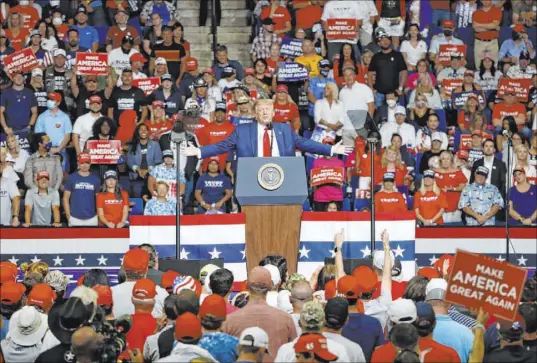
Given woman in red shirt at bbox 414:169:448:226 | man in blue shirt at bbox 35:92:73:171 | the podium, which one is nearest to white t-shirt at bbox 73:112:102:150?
man in blue shirt at bbox 35:92:73:171

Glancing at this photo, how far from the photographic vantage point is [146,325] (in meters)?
10.4

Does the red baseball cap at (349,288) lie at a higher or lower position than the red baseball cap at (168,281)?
higher

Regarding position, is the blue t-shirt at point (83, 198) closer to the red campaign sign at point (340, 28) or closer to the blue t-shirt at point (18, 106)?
the blue t-shirt at point (18, 106)

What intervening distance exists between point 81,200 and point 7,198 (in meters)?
1.17

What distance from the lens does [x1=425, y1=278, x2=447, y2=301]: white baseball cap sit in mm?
10586

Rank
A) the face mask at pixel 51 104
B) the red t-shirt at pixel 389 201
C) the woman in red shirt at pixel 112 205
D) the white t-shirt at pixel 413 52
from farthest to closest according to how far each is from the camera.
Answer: the white t-shirt at pixel 413 52 < the face mask at pixel 51 104 < the woman in red shirt at pixel 112 205 < the red t-shirt at pixel 389 201

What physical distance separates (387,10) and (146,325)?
1553 centimetres

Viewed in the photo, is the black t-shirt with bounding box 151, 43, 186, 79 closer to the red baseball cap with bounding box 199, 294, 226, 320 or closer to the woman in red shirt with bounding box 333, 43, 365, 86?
the woman in red shirt with bounding box 333, 43, 365, 86

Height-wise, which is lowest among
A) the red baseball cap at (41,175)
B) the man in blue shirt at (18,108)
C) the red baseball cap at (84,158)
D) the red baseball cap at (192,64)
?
the red baseball cap at (41,175)

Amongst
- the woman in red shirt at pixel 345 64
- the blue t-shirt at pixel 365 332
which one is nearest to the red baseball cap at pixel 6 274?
the blue t-shirt at pixel 365 332

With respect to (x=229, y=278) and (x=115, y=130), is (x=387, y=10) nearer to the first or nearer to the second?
(x=115, y=130)

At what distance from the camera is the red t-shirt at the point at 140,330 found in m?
10.3

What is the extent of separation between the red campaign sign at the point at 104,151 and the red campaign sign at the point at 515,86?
6.73 metres

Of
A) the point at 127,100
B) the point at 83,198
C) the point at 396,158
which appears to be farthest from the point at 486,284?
the point at 127,100
